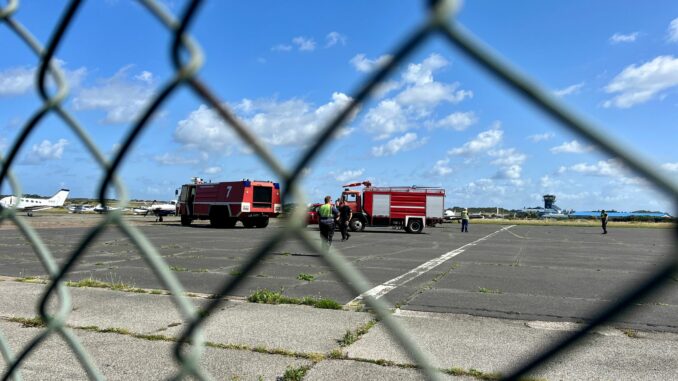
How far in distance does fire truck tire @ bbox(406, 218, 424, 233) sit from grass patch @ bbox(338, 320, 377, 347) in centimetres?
2014

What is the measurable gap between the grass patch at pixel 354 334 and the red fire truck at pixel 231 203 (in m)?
19.3

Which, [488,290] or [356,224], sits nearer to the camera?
[488,290]

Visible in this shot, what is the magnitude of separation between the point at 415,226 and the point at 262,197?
7.98m

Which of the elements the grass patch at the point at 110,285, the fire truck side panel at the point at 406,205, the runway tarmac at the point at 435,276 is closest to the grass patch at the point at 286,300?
the runway tarmac at the point at 435,276

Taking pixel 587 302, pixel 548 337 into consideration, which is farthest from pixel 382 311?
pixel 587 302

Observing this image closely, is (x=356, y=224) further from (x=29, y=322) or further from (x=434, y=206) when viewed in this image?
(x=29, y=322)

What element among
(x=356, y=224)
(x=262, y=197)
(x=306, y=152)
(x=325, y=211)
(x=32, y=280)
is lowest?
(x=32, y=280)

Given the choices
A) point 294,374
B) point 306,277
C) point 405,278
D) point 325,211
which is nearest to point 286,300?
point 306,277

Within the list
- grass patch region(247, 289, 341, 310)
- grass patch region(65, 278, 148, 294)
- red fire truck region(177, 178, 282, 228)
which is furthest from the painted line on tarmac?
red fire truck region(177, 178, 282, 228)

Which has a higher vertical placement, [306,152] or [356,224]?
[306,152]

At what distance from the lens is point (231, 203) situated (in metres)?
25.2

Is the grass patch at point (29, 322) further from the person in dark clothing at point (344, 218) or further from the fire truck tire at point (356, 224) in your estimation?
the fire truck tire at point (356, 224)

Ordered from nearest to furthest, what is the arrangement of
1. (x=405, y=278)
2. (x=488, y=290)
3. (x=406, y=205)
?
(x=488, y=290), (x=405, y=278), (x=406, y=205)

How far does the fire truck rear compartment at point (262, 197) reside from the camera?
2514 cm
